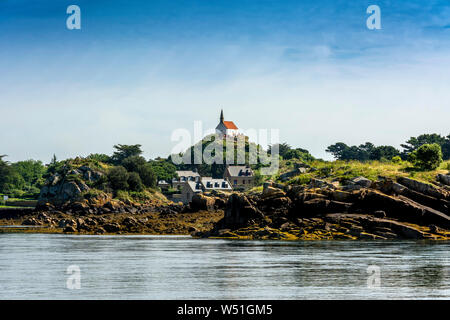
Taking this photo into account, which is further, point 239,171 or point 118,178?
point 239,171

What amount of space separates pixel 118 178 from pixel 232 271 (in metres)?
99.9

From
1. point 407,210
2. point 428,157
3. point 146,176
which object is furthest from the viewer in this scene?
point 146,176

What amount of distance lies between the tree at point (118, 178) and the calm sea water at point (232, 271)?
80460 millimetres

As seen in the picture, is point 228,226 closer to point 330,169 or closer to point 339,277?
point 330,169

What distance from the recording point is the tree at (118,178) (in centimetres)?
12731

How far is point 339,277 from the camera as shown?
27.6 metres

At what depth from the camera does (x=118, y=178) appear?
5022 inches

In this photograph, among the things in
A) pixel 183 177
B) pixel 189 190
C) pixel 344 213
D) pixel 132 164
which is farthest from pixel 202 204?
pixel 183 177

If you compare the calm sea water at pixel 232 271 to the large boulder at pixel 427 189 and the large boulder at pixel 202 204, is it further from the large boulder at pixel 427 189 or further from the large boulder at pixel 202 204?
the large boulder at pixel 202 204

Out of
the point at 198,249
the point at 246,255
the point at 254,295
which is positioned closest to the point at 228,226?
the point at 198,249

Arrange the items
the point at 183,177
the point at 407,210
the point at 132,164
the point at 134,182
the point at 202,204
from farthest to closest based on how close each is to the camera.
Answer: the point at 183,177, the point at 132,164, the point at 134,182, the point at 202,204, the point at 407,210

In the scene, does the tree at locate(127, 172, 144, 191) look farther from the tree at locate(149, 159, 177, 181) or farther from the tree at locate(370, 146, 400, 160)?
the tree at locate(370, 146, 400, 160)

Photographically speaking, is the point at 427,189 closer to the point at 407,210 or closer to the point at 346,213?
the point at 407,210

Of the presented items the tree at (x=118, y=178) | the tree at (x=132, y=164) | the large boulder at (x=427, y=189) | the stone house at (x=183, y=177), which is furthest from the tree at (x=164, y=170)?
the large boulder at (x=427, y=189)
